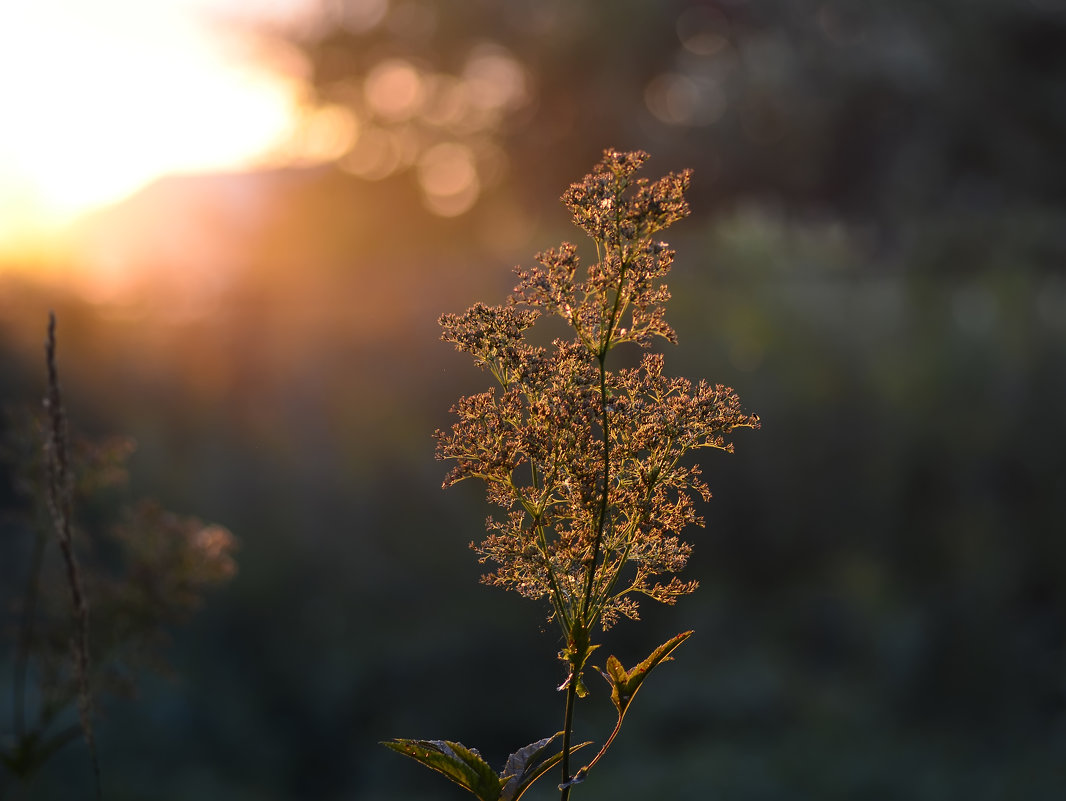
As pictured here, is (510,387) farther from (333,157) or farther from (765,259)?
(333,157)

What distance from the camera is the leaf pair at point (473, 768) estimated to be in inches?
36.2

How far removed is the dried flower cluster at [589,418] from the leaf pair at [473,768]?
152mm

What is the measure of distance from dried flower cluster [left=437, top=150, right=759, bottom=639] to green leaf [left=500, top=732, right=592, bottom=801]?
131 mm

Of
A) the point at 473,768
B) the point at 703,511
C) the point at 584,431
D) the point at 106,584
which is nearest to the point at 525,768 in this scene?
the point at 473,768

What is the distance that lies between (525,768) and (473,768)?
0.07 m

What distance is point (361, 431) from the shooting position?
6.65 m

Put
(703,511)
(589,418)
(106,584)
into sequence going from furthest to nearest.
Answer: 1. (703,511)
2. (106,584)
3. (589,418)

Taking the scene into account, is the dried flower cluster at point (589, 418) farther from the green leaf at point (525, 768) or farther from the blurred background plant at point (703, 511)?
the blurred background plant at point (703, 511)

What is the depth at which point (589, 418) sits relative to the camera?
91 centimetres

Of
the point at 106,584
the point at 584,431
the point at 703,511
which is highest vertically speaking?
the point at 703,511

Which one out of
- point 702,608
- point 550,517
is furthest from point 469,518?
→ point 550,517

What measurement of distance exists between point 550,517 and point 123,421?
6.24 m

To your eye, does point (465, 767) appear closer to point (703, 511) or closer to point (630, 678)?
point (630, 678)

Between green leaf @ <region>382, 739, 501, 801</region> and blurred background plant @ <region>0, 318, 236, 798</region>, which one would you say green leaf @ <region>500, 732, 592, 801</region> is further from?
blurred background plant @ <region>0, 318, 236, 798</region>
